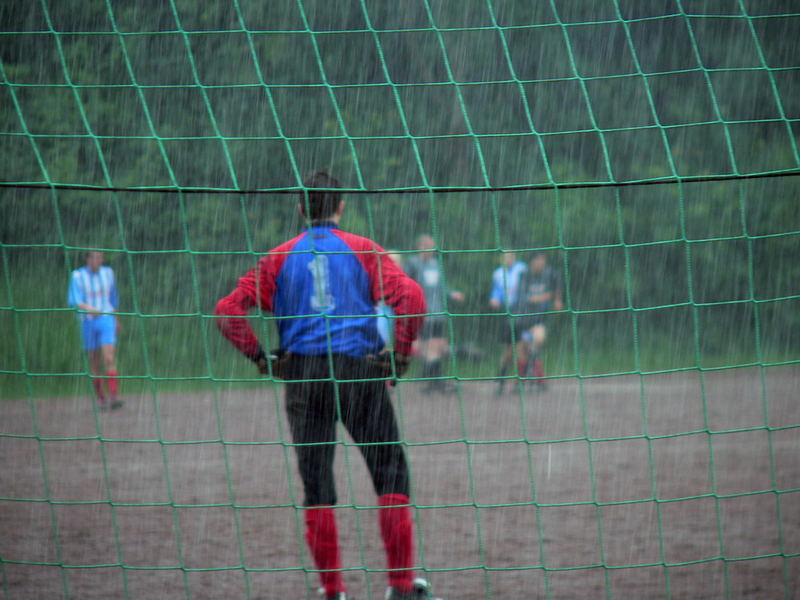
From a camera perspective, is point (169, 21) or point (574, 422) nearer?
point (574, 422)

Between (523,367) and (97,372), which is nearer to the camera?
(97,372)

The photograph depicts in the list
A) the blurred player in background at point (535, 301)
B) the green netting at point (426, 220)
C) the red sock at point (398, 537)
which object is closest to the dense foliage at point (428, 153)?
the green netting at point (426, 220)

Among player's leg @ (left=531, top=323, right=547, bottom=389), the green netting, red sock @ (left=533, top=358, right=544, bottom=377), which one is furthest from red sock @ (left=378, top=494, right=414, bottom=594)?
red sock @ (left=533, top=358, right=544, bottom=377)

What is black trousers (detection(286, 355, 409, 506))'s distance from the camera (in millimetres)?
3264

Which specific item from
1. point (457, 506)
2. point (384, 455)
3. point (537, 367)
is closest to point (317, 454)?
point (384, 455)

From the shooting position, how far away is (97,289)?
8.20 m

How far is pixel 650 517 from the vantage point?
15.2 feet

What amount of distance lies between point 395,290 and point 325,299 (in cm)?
27

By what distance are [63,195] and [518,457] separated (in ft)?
21.8

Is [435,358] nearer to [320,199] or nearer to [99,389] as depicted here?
[99,389]

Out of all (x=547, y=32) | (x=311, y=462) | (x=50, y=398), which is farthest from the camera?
(x=547, y=32)

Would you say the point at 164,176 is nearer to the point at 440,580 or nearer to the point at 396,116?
the point at 396,116

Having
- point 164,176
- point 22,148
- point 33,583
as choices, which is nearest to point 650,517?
point 33,583

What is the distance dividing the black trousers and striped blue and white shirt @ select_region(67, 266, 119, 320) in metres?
5.41
